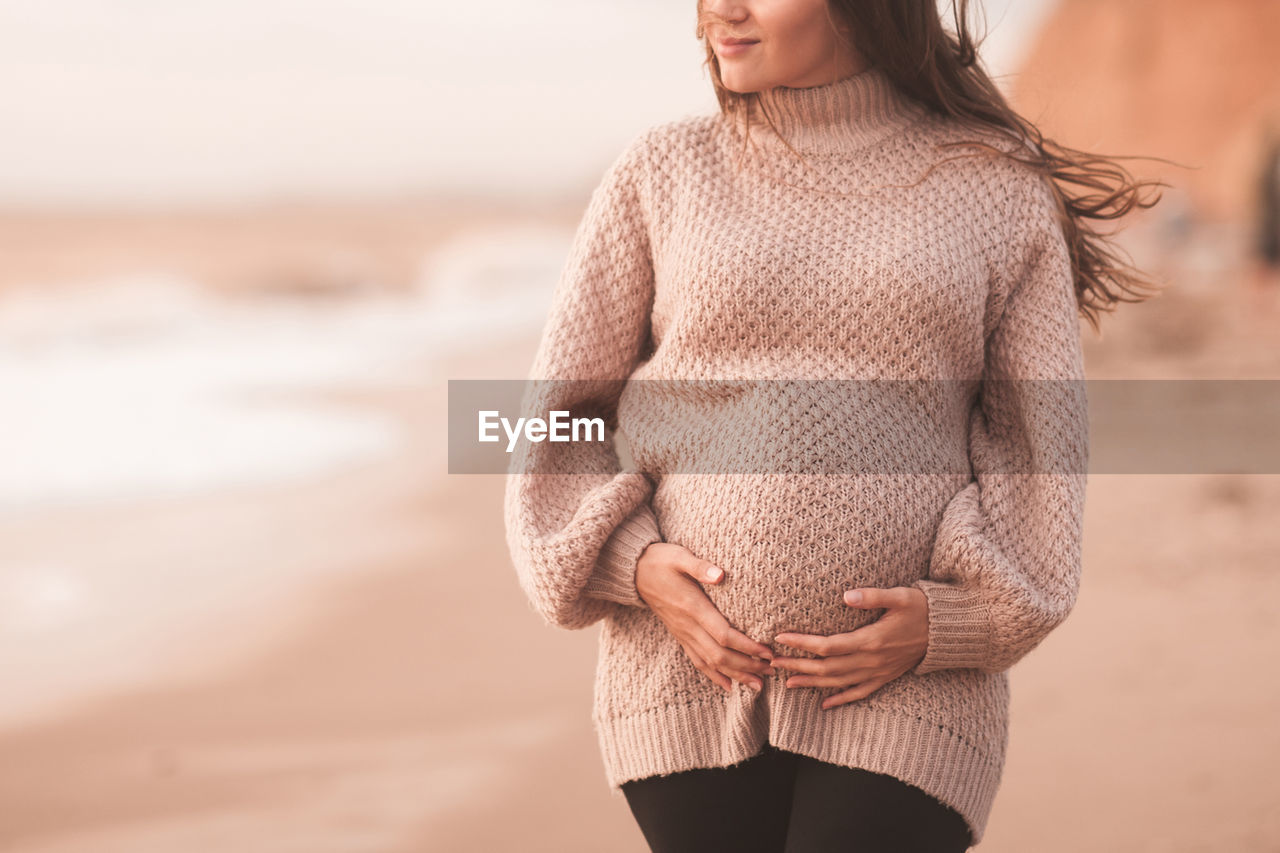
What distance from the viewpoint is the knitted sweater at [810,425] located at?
1.47 metres

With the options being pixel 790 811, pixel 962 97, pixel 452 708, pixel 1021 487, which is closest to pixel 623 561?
pixel 790 811

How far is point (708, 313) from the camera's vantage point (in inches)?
59.8

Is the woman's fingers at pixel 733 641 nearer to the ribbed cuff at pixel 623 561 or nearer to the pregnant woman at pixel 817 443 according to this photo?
the pregnant woman at pixel 817 443

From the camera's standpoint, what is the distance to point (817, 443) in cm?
148

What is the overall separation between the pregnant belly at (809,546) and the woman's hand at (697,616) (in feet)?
0.07

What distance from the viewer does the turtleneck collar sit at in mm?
1615

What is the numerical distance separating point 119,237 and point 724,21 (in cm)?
2765

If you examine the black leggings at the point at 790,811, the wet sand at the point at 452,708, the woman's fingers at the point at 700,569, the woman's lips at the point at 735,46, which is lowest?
the wet sand at the point at 452,708

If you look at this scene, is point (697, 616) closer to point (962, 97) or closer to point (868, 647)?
point (868, 647)

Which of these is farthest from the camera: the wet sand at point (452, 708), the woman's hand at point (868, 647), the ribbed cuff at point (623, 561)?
the wet sand at point (452, 708)

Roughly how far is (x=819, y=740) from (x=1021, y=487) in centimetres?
42

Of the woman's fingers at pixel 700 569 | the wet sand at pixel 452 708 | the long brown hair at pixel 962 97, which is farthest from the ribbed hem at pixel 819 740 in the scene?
the wet sand at pixel 452 708

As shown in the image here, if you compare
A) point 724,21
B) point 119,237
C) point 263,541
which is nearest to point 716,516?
point 724,21

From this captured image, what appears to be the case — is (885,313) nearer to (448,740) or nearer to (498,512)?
(448,740)
